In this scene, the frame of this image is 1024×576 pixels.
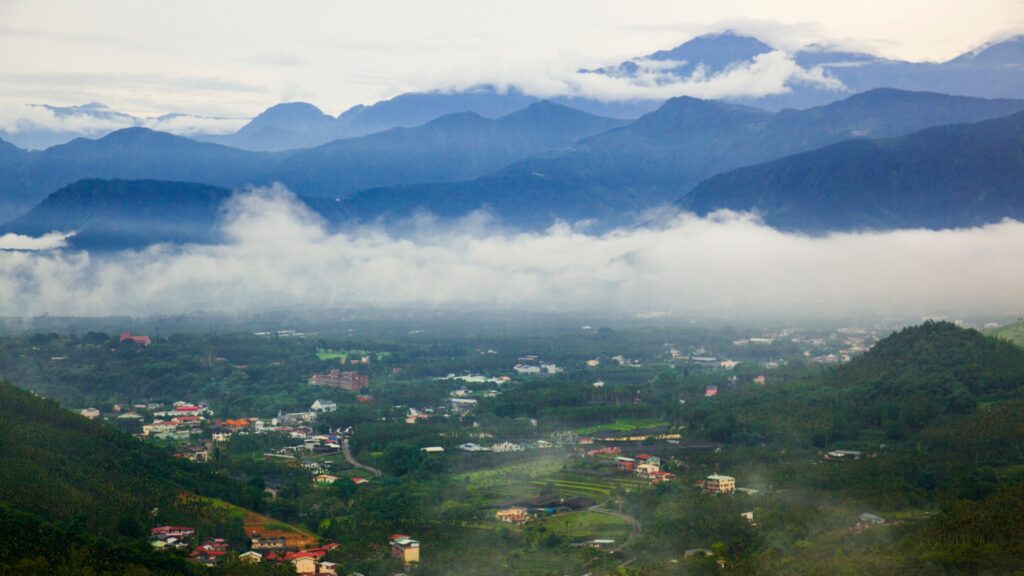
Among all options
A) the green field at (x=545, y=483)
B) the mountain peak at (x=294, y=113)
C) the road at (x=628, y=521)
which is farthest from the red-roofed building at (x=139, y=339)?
the mountain peak at (x=294, y=113)

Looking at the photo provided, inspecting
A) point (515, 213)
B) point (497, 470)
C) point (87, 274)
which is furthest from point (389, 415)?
point (515, 213)

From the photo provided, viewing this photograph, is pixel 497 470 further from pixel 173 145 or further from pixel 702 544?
pixel 173 145

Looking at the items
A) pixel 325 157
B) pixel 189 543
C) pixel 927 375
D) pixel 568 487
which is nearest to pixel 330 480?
pixel 568 487

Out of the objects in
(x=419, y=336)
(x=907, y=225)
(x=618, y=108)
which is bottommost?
(x=419, y=336)

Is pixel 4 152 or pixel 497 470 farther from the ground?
pixel 4 152

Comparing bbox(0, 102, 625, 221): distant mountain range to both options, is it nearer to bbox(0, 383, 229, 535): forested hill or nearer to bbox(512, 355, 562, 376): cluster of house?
bbox(512, 355, 562, 376): cluster of house

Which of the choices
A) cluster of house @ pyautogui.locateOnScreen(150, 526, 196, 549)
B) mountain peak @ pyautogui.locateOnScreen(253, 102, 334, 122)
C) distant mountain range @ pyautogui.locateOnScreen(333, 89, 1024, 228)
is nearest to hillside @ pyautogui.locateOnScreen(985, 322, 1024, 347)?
cluster of house @ pyautogui.locateOnScreen(150, 526, 196, 549)
